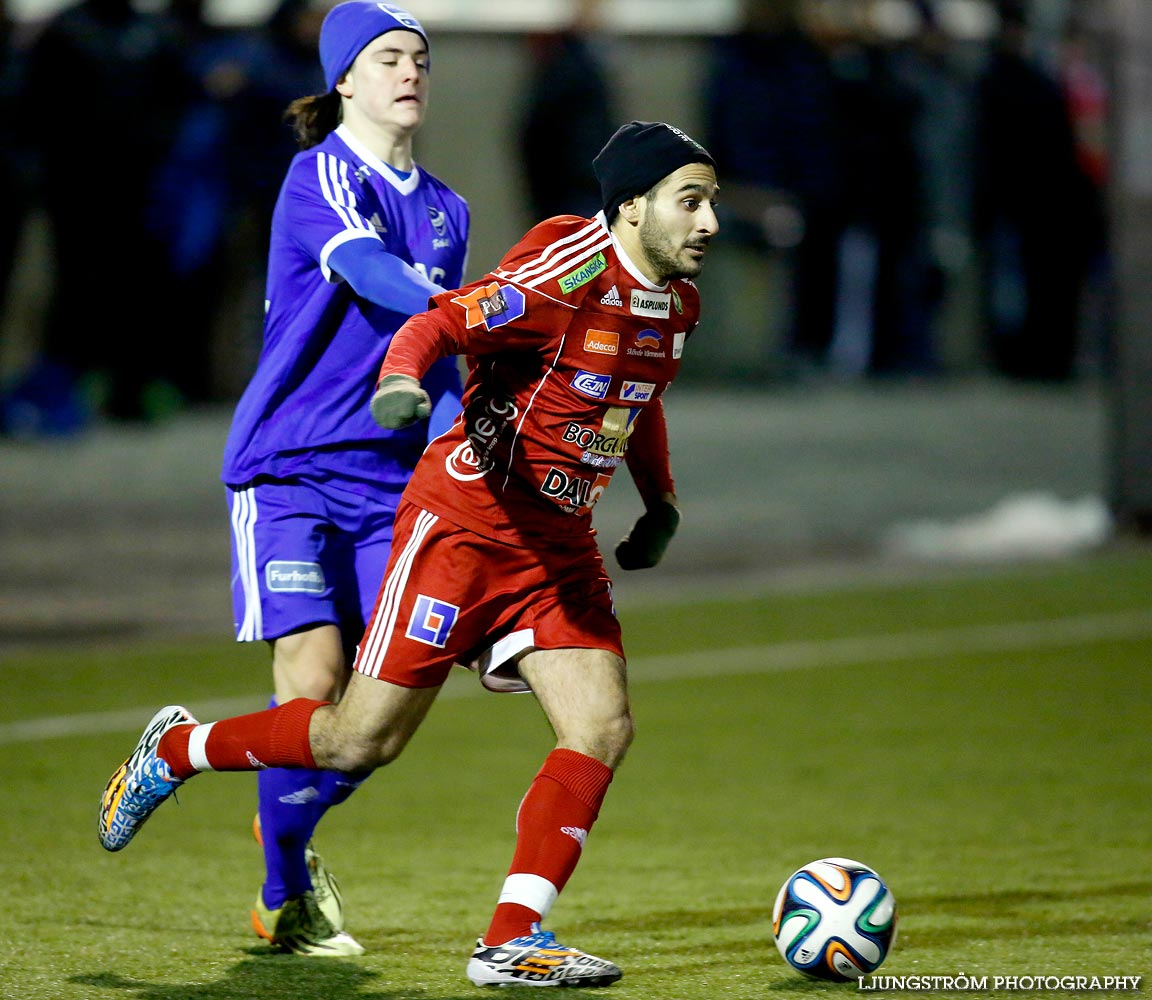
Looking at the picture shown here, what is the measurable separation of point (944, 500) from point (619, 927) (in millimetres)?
9048

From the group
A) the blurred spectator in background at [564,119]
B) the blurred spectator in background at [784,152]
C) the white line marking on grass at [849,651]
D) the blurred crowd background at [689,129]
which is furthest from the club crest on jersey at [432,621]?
the blurred spectator in background at [784,152]

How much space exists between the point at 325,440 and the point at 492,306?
2.41 ft

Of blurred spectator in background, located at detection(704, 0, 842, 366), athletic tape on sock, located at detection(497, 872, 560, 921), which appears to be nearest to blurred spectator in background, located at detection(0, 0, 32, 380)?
blurred spectator in background, located at detection(704, 0, 842, 366)

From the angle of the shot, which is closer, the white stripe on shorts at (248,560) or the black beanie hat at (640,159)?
the black beanie hat at (640,159)

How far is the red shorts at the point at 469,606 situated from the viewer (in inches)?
152

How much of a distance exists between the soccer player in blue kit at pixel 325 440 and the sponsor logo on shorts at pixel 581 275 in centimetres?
60

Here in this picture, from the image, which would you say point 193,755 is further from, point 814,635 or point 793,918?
point 814,635

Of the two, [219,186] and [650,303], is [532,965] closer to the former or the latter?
[650,303]

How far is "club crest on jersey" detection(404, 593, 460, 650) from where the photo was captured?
3.85m

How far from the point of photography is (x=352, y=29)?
434cm

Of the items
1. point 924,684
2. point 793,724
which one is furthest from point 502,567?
point 924,684

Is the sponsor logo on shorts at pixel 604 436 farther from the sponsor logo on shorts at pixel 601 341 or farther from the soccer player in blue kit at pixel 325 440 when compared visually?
the soccer player in blue kit at pixel 325 440

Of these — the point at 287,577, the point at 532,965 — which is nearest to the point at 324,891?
the point at 287,577

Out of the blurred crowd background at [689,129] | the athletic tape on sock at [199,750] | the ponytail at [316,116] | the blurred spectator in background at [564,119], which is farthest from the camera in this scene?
the blurred spectator in background at [564,119]
